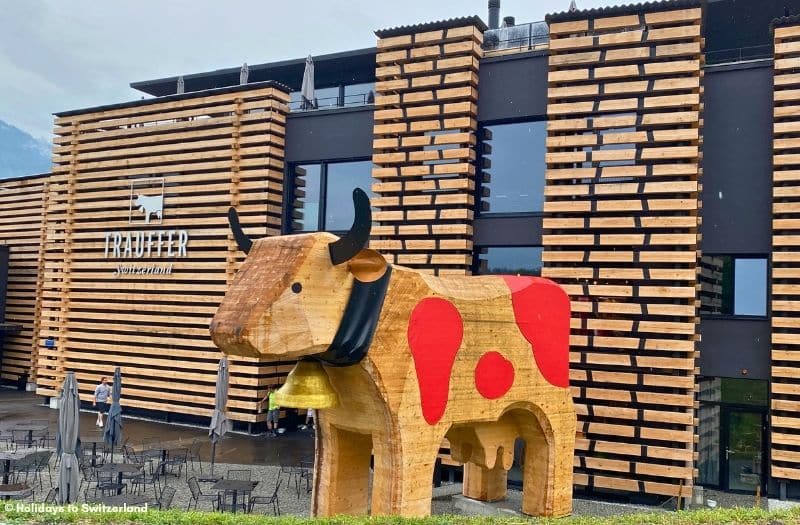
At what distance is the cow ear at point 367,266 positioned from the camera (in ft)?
26.0

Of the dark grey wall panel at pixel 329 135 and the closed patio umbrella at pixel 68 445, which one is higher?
the dark grey wall panel at pixel 329 135

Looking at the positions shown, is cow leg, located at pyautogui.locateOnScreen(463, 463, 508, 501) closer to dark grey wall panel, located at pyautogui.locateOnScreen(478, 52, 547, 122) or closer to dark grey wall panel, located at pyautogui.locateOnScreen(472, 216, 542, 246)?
dark grey wall panel, located at pyautogui.locateOnScreen(472, 216, 542, 246)

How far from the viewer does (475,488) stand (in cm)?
1173

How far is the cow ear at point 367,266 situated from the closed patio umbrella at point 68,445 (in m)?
5.42

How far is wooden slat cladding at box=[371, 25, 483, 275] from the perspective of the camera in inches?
597

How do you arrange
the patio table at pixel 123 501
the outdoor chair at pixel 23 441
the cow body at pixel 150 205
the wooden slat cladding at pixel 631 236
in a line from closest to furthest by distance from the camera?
the patio table at pixel 123 501 < the wooden slat cladding at pixel 631 236 < the outdoor chair at pixel 23 441 < the cow body at pixel 150 205

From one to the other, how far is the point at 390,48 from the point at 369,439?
10.1m

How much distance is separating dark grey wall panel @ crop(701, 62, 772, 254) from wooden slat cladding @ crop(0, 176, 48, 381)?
23.7 meters

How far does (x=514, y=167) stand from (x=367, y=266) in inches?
323

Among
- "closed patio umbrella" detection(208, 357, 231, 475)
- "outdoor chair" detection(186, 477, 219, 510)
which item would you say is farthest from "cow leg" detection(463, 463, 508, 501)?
"closed patio umbrella" detection(208, 357, 231, 475)

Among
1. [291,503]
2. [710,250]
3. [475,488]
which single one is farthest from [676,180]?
[291,503]

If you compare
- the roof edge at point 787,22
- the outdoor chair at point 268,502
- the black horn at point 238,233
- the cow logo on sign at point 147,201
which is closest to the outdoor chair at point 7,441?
the cow logo on sign at point 147,201

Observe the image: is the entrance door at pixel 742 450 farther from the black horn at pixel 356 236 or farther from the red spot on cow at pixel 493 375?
the black horn at pixel 356 236

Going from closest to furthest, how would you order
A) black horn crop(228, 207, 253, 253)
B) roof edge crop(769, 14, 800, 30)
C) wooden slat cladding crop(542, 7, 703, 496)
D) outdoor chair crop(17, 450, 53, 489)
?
1. black horn crop(228, 207, 253, 253)
2. outdoor chair crop(17, 450, 53, 489)
3. wooden slat cladding crop(542, 7, 703, 496)
4. roof edge crop(769, 14, 800, 30)
